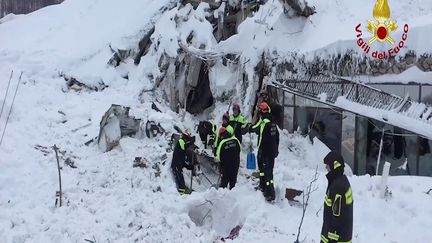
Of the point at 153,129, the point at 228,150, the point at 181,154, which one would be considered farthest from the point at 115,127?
the point at 228,150

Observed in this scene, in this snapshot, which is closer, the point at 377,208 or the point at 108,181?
the point at 377,208

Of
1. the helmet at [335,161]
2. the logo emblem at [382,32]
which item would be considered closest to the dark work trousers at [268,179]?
the helmet at [335,161]

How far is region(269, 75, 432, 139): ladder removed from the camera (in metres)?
10.7

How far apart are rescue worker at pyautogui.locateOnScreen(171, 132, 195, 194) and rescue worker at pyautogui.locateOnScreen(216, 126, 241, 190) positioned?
2.55 feet

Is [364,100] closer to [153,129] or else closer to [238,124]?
[238,124]

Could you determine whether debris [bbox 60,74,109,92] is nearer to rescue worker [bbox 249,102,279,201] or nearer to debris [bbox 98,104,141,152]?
debris [bbox 98,104,141,152]

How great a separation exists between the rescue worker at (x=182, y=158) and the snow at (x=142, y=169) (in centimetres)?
24

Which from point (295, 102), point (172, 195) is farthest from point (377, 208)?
point (295, 102)

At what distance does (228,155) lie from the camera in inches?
402

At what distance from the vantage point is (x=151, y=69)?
1978cm

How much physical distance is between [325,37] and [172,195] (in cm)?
713

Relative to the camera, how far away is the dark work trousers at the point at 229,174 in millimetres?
10195

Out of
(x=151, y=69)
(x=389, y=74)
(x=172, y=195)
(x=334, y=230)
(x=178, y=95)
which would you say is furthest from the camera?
(x=151, y=69)

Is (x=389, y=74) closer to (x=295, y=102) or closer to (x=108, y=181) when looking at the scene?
(x=295, y=102)
